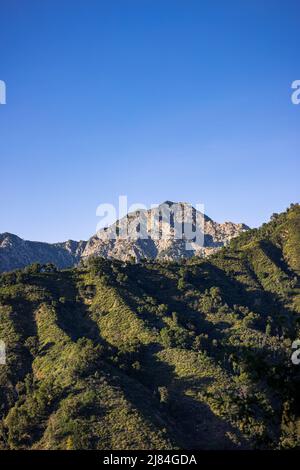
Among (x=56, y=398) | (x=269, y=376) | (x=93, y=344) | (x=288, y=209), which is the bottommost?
(x=56, y=398)

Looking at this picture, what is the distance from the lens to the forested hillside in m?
66.4

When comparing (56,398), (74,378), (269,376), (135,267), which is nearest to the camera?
(269,376)

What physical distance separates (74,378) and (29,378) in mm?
11257

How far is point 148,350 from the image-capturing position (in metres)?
97.6

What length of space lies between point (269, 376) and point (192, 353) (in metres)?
70.8

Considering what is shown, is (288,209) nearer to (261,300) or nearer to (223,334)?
(261,300)

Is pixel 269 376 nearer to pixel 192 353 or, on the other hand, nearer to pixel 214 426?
pixel 214 426

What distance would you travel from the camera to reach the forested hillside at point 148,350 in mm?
66438

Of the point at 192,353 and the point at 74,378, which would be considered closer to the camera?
the point at 74,378

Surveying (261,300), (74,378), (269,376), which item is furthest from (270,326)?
(269,376)

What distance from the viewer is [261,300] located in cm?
13175
